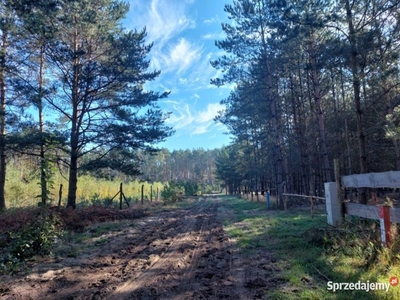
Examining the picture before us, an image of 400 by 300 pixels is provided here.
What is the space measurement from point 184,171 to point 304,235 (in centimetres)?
9496

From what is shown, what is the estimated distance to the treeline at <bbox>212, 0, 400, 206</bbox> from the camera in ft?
28.5

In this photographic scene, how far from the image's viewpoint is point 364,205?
5.41 meters

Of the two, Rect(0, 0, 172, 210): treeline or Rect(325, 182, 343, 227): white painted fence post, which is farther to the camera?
Rect(0, 0, 172, 210): treeline

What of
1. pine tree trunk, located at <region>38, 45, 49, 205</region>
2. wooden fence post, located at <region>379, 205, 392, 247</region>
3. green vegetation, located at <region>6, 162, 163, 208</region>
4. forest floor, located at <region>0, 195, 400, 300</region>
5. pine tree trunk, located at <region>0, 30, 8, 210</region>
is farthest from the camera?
green vegetation, located at <region>6, 162, 163, 208</region>

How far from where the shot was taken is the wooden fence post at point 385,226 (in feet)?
13.8

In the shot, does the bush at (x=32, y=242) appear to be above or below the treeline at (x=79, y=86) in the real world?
below

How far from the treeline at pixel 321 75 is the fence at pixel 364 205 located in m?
2.38

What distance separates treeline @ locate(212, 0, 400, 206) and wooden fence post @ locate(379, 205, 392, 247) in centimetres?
449

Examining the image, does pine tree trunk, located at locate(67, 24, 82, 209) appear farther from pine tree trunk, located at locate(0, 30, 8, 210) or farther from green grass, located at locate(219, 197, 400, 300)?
green grass, located at locate(219, 197, 400, 300)

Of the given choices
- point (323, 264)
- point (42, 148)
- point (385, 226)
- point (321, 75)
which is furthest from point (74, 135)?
point (321, 75)

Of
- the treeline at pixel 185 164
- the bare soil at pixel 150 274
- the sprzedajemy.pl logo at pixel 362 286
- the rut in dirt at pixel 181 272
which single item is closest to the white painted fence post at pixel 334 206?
the bare soil at pixel 150 274

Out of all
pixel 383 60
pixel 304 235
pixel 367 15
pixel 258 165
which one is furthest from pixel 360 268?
pixel 258 165

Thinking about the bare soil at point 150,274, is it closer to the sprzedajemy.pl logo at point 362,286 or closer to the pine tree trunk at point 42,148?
the sprzedajemy.pl logo at point 362,286

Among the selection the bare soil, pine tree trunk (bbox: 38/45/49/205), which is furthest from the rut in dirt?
pine tree trunk (bbox: 38/45/49/205)
